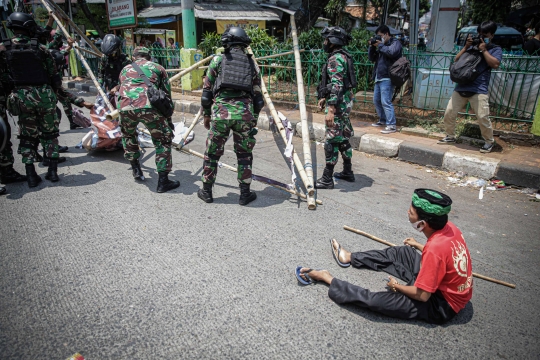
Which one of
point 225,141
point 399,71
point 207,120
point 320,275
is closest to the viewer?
point 320,275

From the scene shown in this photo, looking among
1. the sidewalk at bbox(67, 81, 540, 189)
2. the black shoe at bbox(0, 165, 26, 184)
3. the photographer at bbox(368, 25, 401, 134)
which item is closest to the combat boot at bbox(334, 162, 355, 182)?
the sidewalk at bbox(67, 81, 540, 189)

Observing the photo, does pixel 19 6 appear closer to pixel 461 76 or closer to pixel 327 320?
pixel 461 76

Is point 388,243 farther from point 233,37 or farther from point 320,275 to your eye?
point 233,37

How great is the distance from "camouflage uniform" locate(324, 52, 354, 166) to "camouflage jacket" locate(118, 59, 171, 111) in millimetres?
2016

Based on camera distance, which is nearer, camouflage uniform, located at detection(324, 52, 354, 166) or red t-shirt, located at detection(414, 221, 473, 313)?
red t-shirt, located at detection(414, 221, 473, 313)

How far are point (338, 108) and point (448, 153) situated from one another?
2058 millimetres

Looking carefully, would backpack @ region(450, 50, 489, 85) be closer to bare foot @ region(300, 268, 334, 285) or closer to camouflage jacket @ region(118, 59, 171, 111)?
bare foot @ region(300, 268, 334, 285)

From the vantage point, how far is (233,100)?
3.69m

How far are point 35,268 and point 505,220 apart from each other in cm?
447

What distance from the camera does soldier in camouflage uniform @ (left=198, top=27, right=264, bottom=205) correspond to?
3.61 metres

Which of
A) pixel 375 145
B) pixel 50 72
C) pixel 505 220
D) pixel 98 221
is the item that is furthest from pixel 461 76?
pixel 50 72

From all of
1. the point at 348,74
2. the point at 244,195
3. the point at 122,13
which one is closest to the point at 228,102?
the point at 244,195

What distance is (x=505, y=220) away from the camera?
3.84 meters

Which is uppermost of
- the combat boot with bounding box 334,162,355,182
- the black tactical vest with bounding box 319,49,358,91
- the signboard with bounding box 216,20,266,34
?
the signboard with bounding box 216,20,266,34
